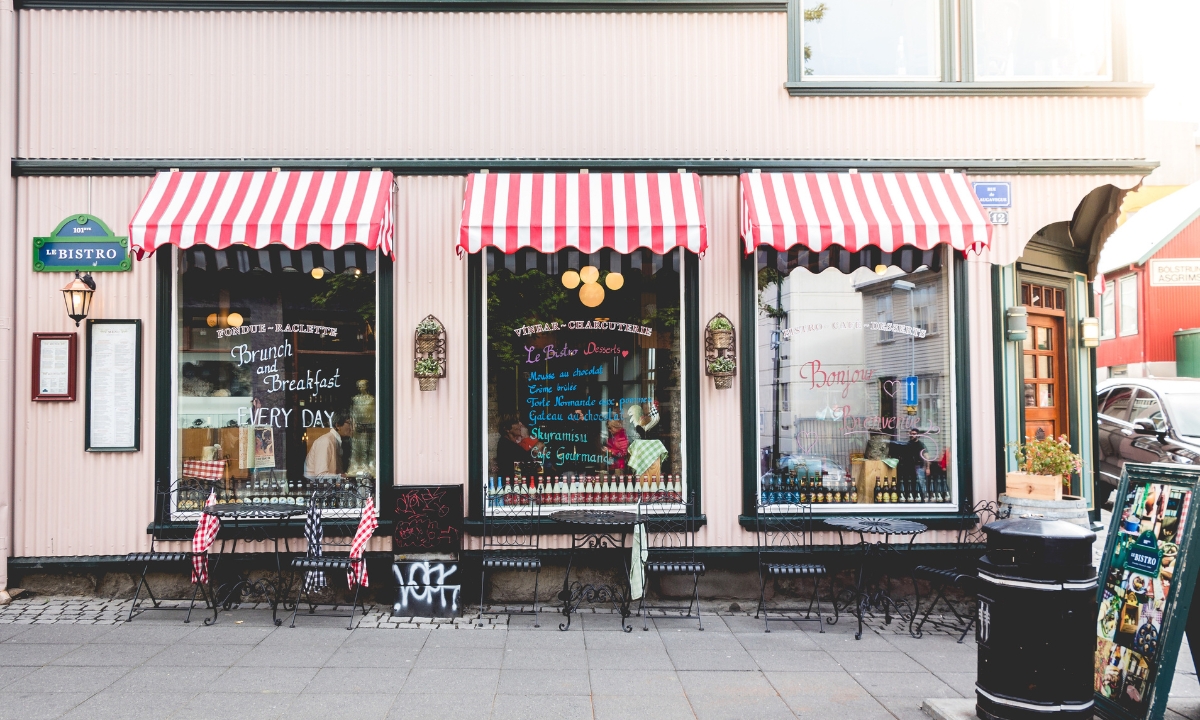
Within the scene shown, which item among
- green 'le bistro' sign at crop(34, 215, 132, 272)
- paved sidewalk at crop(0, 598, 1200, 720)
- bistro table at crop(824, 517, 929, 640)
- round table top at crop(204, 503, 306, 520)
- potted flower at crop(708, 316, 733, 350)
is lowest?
paved sidewalk at crop(0, 598, 1200, 720)

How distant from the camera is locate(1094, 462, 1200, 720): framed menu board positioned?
14.3 feet

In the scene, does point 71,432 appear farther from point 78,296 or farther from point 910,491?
point 910,491

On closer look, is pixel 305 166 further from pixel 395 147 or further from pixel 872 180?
pixel 872 180

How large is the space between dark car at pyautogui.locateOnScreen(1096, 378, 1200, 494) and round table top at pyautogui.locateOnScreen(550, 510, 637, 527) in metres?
7.32

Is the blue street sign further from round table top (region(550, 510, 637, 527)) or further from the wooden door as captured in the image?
round table top (region(550, 510, 637, 527))

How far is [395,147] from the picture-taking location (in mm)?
7508

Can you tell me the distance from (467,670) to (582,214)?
373 cm

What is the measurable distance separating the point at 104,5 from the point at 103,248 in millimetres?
2289

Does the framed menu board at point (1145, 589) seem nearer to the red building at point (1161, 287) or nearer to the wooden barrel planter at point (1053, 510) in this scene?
the wooden barrel planter at point (1053, 510)

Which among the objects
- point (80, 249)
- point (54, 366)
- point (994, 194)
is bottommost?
point (54, 366)

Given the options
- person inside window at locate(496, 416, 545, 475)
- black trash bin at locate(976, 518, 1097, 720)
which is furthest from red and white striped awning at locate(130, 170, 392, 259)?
black trash bin at locate(976, 518, 1097, 720)

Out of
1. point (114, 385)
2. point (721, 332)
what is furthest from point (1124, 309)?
point (114, 385)

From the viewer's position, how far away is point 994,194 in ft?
25.0

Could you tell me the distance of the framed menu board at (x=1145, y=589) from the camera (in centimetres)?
437
